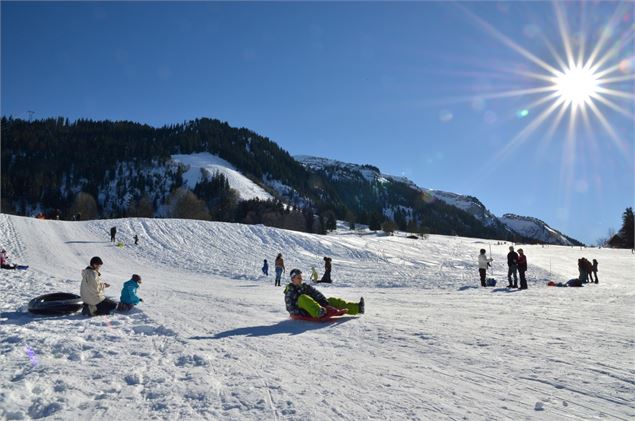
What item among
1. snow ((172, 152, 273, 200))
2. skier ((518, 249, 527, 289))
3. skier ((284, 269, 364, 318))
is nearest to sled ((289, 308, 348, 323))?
skier ((284, 269, 364, 318))

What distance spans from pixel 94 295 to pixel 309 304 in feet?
16.7

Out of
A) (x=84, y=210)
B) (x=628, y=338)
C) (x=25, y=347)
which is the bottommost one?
(x=25, y=347)

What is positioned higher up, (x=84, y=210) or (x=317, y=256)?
(x=84, y=210)

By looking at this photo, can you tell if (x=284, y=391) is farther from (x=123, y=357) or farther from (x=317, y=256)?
(x=317, y=256)

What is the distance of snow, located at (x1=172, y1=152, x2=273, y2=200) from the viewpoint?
16138cm

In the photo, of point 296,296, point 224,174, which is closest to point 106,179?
point 224,174

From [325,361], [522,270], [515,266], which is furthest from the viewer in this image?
[515,266]

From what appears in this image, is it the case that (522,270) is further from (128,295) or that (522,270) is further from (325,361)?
(128,295)

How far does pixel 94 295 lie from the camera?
928 cm

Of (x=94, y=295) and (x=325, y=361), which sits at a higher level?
(x=94, y=295)

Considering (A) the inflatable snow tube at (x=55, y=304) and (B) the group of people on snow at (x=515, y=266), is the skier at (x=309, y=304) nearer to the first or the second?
(A) the inflatable snow tube at (x=55, y=304)

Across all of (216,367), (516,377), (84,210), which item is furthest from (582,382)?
(84,210)

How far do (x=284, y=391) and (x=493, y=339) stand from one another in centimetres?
411

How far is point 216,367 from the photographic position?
5.57 m
